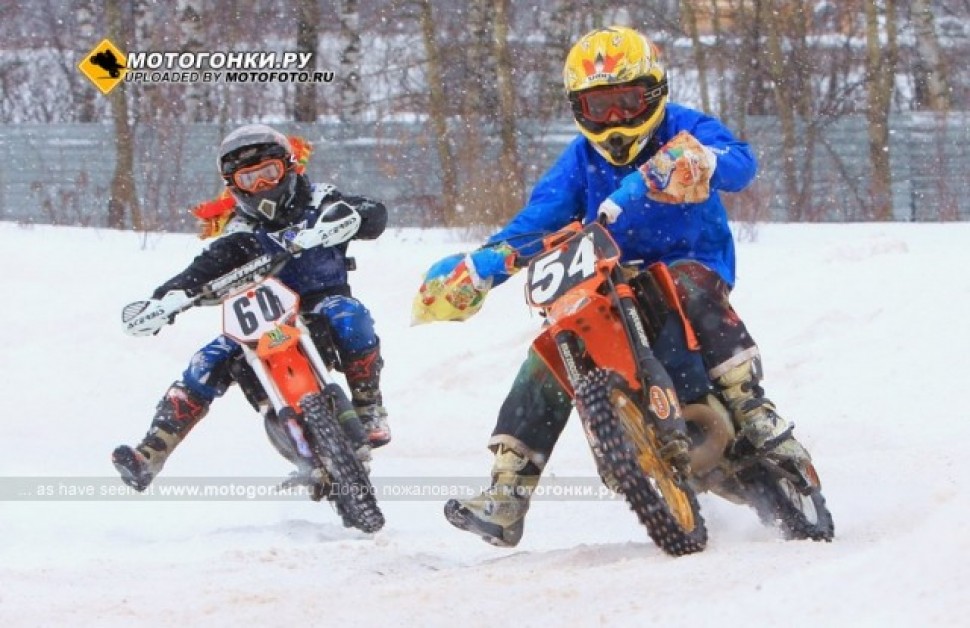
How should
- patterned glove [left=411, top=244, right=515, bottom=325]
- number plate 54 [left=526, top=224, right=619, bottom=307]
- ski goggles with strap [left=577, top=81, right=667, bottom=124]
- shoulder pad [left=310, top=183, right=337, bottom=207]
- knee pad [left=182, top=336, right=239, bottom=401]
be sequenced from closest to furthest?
number plate 54 [left=526, top=224, right=619, bottom=307], patterned glove [left=411, top=244, right=515, bottom=325], ski goggles with strap [left=577, top=81, right=667, bottom=124], knee pad [left=182, top=336, right=239, bottom=401], shoulder pad [left=310, top=183, right=337, bottom=207]

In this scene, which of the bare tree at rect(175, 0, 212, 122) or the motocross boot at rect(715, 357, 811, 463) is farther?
the bare tree at rect(175, 0, 212, 122)

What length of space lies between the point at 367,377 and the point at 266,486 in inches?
52.2

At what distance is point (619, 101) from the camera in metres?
5.50

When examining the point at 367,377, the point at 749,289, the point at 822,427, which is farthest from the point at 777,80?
the point at 367,377

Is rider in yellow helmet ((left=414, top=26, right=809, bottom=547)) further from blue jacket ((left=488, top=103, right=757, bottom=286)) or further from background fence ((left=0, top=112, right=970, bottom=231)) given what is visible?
background fence ((left=0, top=112, right=970, bottom=231))

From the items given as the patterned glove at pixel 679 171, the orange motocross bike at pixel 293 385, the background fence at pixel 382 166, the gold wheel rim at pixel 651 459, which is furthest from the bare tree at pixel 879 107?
the gold wheel rim at pixel 651 459

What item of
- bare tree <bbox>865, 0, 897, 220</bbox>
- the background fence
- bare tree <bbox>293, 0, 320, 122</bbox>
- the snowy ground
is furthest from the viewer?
bare tree <bbox>293, 0, 320, 122</bbox>

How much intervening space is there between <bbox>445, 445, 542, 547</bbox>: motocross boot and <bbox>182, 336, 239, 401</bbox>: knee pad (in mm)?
1930

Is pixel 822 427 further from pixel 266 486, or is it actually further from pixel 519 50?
pixel 519 50

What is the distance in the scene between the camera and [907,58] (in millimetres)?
26750

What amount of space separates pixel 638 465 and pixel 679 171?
3.21ft

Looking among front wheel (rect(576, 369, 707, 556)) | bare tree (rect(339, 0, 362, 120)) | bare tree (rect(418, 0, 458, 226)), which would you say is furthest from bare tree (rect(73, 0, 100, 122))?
front wheel (rect(576, 369, 707, 556))

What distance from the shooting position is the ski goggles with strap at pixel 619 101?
5.49 metres

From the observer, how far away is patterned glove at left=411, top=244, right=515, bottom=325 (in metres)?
5.38
